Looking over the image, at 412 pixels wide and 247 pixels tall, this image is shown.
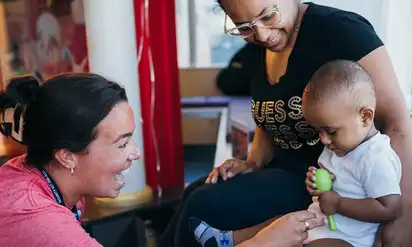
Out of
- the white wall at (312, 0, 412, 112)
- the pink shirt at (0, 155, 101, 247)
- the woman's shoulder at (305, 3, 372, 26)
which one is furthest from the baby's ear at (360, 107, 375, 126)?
the white wall at (312, 0, 412, 112)

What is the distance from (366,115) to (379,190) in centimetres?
16

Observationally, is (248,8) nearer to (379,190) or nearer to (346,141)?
(346,141)

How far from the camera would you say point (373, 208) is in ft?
3.56

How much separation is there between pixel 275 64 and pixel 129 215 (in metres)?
1.02

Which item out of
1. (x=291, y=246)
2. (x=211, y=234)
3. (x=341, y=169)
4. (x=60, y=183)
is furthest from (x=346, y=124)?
(x=60, y=183)

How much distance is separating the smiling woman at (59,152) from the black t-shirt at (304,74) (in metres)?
0.40

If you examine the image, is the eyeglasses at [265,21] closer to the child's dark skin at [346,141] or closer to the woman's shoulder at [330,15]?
the woman's shoulder at [330,15]

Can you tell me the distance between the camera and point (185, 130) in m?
3.61

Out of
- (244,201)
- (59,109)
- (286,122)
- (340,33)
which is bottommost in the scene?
(244,201)

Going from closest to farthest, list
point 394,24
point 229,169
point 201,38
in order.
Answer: point 229,169, point 394,24, point 201,38

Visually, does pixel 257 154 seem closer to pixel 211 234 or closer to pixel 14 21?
pixel 211 234

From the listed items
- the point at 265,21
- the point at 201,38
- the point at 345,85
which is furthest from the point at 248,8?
the point at 201,38

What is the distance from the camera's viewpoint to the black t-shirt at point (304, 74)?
1221 millimetres

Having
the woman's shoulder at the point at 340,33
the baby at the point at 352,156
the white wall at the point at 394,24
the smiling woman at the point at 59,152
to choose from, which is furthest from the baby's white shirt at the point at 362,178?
the white wall at the point at 394,24
